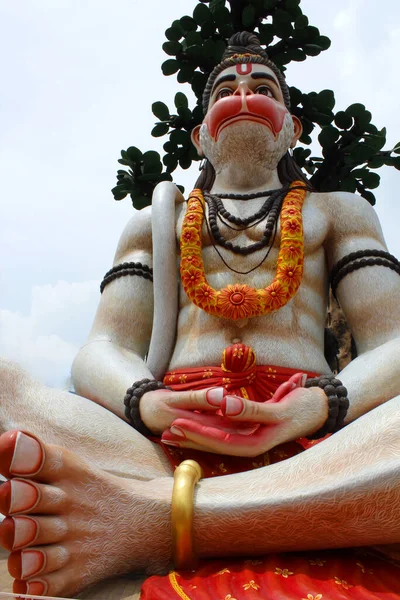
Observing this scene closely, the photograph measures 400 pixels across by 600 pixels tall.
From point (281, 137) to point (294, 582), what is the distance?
2.20 meters

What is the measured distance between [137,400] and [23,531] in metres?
0.79

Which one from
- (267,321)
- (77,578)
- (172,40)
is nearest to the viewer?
(77,578)

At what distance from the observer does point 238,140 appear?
3127 millimetres

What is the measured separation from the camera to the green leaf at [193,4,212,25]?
13.5 ft

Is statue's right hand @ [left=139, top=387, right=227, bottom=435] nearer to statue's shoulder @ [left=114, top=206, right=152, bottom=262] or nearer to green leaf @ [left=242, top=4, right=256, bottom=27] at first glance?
statue's shoulder @ [left=114, top=206, right=152, bottom=262]

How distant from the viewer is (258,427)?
7.17 feet

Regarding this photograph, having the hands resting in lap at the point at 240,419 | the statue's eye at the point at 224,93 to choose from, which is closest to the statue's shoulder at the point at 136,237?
the statue's eye at the point at 224,93

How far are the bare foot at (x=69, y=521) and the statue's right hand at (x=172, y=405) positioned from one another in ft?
1.02

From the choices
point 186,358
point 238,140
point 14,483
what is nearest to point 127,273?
point 186,358

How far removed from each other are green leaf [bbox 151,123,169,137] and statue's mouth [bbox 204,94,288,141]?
1130 mm

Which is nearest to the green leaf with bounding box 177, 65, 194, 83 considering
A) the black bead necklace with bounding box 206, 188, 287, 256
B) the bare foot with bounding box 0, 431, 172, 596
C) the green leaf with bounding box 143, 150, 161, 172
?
the green leaf with bounding box 143, 150, 161, 172

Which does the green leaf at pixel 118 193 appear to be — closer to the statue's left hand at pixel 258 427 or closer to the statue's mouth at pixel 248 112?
the statue's mouth at pixel 248 112

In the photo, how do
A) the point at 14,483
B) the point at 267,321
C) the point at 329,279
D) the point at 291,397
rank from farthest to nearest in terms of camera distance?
the point at 329,279 → the point at 267,321 → the point at 291,397 → the point at 14,483

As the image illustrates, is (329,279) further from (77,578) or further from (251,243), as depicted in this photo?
(77,578)
